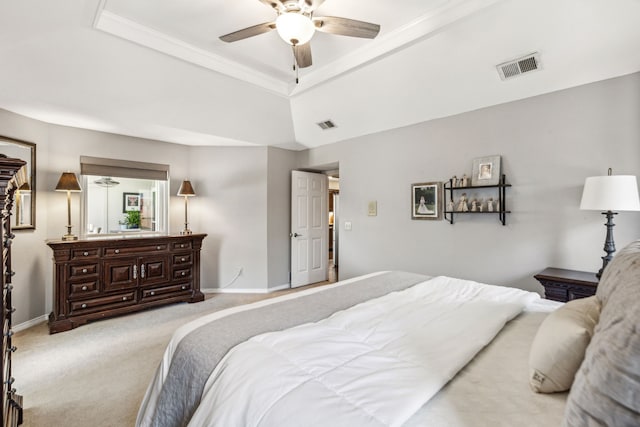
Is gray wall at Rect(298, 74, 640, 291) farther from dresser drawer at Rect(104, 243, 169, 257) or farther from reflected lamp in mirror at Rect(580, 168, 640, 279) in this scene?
dresser drawer at Rect(104, 243, 169, 257)

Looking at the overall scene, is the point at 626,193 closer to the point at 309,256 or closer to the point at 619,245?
the point at 619,245

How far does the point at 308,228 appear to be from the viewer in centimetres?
519

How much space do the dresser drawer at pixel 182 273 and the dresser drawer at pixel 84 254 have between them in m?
0.91

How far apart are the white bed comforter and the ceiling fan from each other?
1.72 metres

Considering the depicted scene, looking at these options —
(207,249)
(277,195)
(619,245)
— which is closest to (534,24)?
(619,245)

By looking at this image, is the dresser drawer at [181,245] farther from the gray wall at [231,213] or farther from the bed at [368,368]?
the bed at [368,368]

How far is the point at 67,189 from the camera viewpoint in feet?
11.3

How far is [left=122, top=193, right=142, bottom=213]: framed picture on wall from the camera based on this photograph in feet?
13.6

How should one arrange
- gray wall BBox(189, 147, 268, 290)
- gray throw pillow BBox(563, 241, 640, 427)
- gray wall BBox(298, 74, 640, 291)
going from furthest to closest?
1. gray wall BBox(189, 147, 268, 290)
2. gray wall BBox(298, 74, 640, 291)
3. gray throw pillow BBox(563, 241, 640, 427)

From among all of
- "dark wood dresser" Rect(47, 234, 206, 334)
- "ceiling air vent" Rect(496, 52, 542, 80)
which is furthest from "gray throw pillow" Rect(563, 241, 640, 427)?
"dark wood dresser" Rect(47, 234, 206, 334)

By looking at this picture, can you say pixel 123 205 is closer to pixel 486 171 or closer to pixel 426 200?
pixel 426 200

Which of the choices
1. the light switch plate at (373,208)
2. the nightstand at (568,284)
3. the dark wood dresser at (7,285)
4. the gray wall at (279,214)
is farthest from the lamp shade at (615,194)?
the gray wall at (279,214)

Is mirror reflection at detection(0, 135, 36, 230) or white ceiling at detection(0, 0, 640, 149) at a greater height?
white ceiling at detection(0, 0, 640, 149)

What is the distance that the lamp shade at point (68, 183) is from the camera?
3.42m
